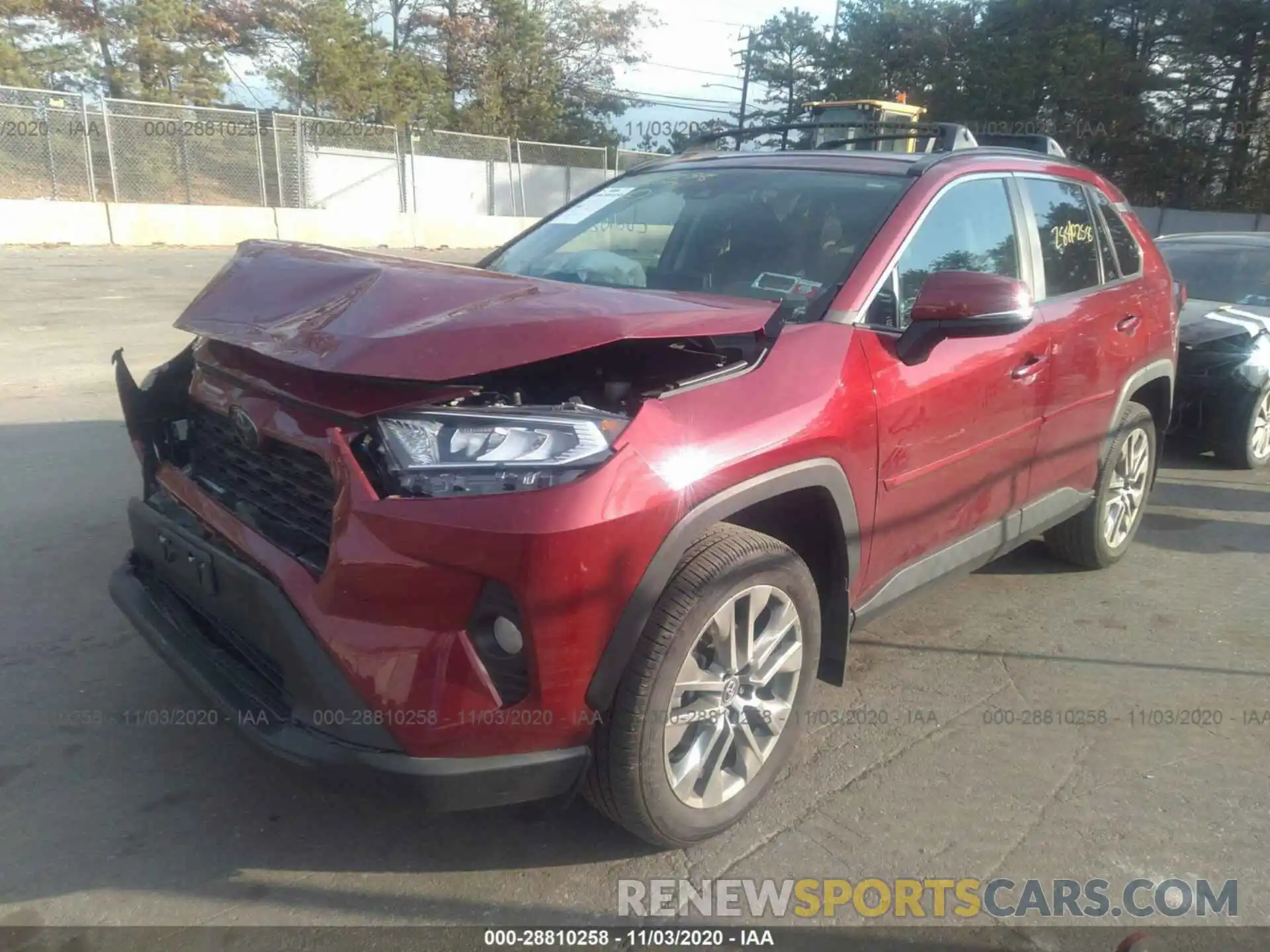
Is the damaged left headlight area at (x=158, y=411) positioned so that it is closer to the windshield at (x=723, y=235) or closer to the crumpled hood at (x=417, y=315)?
the crumpled hood at (x=417, y=315)

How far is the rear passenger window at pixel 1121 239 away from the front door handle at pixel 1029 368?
3.87 feet

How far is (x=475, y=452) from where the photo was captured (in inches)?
89.0

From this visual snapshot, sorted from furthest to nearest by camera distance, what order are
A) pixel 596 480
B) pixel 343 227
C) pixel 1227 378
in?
1. pixel 343 227
2. pixel 1227 378
3. pixel 596 480

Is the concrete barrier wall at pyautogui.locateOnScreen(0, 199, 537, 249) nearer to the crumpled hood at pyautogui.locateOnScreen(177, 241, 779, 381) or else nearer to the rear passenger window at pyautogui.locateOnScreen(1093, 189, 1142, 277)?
the rear passenger window at pyautogui.locateOnScreen(1093, 189, 1142, 277)

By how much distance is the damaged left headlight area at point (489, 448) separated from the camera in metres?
2.22

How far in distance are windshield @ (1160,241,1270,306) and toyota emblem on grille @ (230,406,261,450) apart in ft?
22.5

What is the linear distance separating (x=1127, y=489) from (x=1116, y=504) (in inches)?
5.1

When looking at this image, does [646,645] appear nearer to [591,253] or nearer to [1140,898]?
[1140,898]

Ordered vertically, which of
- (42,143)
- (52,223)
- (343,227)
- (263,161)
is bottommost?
(343,227)

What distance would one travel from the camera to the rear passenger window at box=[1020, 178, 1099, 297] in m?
4.03

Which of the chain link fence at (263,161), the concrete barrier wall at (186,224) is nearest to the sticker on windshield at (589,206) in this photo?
the chain link fence at (263,161)

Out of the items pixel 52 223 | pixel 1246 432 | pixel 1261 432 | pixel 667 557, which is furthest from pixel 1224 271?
pixel 52 223

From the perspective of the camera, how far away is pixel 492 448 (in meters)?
2.26

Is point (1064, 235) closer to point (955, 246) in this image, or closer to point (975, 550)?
point (955, 246)
